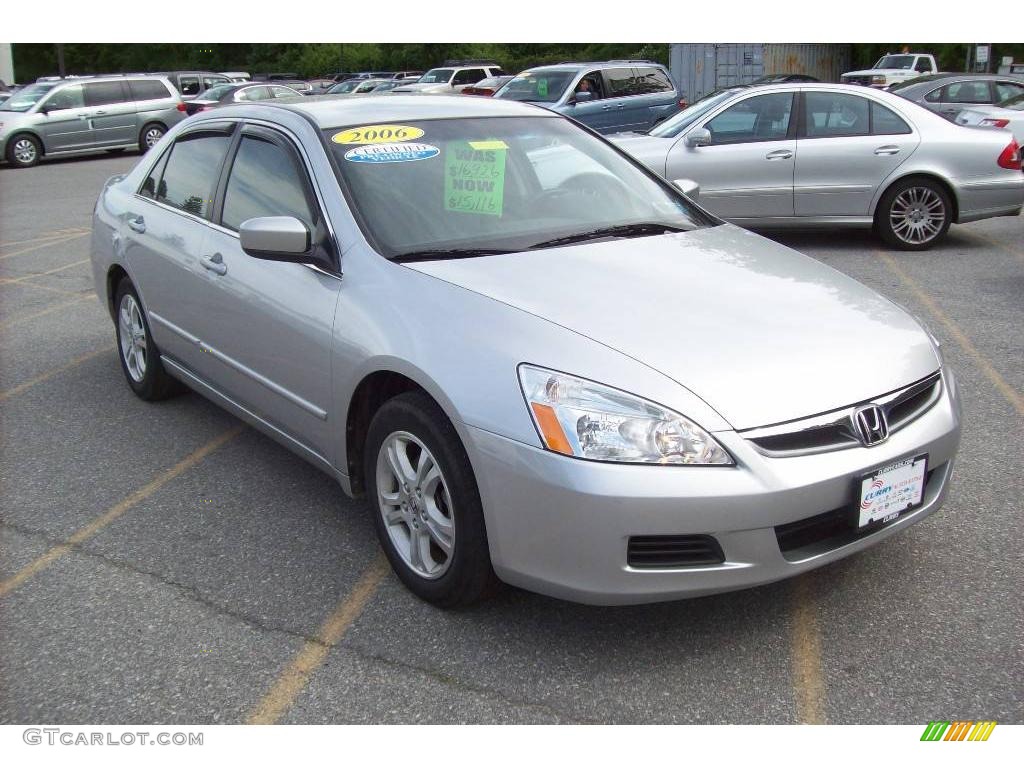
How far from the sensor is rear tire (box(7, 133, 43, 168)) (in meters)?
20.0

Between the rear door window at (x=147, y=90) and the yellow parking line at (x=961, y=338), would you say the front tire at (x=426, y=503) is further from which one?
the rear door window at (x=147, y=90)

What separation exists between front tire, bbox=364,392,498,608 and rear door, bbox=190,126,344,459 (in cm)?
34

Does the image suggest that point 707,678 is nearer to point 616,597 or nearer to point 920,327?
point 616,597

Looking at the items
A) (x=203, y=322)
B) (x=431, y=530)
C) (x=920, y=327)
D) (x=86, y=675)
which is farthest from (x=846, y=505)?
(x=203, y=322)

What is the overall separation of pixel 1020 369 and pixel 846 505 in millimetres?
3337

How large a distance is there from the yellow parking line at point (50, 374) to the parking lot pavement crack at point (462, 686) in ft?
12.0

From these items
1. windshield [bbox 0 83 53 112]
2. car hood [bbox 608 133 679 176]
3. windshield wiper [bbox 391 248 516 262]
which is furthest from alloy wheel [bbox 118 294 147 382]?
windshield [bbox 0 83 53 112]

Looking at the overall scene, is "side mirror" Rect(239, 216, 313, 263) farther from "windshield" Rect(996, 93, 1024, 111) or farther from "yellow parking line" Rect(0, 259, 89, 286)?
"windshield" Rect(996, 93, 1024, 111)

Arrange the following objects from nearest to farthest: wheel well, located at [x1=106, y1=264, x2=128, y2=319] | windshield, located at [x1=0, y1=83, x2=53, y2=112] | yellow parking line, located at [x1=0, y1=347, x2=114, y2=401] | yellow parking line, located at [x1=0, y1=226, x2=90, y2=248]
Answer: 1. wheel well, located at [x1=106, y1=264, x2=128, y2=319]
2. yellow parking line, located at [x1=0, y1=347, x2=114, y2=401]
3. yellow parking line, located at [x1=0, y1=226, x2=90, y2=248]
4. windshield, located at [x1=0, y1=83, x2=53, y2=112]

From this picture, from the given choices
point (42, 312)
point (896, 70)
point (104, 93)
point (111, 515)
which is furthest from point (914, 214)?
point (896, 70)

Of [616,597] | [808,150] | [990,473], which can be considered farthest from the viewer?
[808,150]

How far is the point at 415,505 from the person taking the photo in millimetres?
3342

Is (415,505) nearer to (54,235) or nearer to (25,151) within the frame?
(54,235)

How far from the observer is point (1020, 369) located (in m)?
5.66
